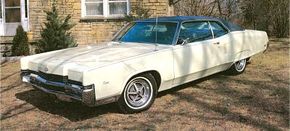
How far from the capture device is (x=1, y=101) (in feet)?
24.4

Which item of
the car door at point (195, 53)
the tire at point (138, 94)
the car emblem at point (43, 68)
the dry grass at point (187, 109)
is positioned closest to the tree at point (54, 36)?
the dry grass at point (187, 109)

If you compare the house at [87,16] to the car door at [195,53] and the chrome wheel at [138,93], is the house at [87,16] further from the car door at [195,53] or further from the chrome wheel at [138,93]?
the chrome wheel at [138,93]

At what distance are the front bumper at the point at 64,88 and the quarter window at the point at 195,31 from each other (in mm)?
2132

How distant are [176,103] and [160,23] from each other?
4.94ft

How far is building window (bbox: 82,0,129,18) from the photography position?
13594 mm

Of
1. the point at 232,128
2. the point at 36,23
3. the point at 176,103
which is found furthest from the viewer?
the point at 36,23

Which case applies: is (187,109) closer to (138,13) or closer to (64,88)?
(64,88)

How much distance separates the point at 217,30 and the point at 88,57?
2.74 meters

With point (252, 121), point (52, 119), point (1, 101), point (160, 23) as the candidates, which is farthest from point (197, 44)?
point (1, 101)

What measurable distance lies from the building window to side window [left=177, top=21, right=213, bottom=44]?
239 inches

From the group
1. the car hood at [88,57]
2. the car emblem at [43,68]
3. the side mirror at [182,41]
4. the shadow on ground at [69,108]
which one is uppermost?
the side mirror at [182,41]

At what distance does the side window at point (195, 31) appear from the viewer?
23.6 ft

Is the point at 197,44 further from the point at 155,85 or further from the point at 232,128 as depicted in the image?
the point at 232,128

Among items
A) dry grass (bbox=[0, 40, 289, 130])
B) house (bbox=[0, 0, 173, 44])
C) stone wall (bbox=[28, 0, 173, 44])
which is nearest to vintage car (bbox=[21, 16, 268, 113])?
dry grass (bbox=[0, 40, 289, 130])
